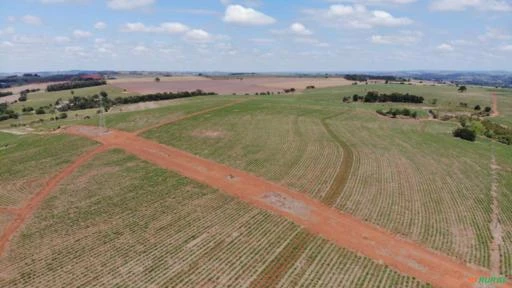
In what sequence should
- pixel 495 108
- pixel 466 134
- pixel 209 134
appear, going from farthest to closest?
pixel 495 108 → pixel 466 134 → pixel 209 134

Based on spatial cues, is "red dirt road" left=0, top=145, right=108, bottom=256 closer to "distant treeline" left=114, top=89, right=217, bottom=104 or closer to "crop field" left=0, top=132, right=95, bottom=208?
"crop field" left=0, top=132, right=95, bottom=208

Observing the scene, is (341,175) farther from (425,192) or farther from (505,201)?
(505,201)

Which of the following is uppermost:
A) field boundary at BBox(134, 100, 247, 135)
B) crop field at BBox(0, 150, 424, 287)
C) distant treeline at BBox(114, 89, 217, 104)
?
distant treeline at BBox(114, 89, 217, 104)

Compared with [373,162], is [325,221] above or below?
below

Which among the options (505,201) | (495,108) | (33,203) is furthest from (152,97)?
(495,108)

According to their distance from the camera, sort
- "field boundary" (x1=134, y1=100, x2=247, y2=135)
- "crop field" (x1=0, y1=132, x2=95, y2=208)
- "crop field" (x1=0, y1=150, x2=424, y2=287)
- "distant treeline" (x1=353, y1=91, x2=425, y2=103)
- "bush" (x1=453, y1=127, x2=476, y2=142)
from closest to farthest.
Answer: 1. "crop field" (x1=0, y1=150, x2=424, y2=287)
2. "crop field" (x1=0, y1=132, x2=95, y2=208)
3. "field boundary" (x1=134, y1=100, x2=247, y2=135)
4. "bush" (x1=453, y1=127, x2=476, y2=142)
5. "distant treeline" (x1=353, y1=91, x2=425, y2=103)

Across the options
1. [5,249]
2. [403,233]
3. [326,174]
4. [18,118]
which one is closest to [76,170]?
[5,249]

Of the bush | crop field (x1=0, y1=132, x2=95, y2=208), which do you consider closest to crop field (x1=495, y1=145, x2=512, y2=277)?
the bush
